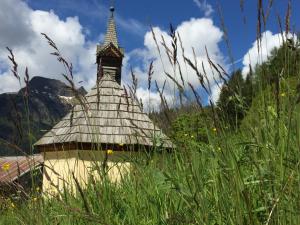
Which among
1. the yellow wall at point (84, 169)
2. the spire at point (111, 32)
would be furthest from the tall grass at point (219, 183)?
the spire at point (111, 32)

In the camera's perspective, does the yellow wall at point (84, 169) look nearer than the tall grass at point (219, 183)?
No

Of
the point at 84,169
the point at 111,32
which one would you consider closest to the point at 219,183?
the point at 84,169

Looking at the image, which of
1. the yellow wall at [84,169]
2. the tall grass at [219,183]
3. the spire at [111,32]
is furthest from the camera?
the spire at [111,32]

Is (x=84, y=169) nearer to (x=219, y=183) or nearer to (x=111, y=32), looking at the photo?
(x=219, y=183)

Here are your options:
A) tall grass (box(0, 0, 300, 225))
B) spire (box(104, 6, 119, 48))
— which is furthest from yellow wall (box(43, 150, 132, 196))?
spire (box(104, 6, 119, 48))

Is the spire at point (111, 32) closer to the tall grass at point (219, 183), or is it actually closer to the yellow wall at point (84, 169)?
the yellow wall at point (84, 169)

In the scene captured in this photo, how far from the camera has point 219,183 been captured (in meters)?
1.70

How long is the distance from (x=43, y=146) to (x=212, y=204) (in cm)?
1405

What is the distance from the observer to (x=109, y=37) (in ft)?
86.0

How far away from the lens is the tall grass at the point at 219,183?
1441 millimetres

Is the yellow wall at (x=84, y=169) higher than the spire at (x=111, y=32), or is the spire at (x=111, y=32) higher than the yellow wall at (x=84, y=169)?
the spire at (x=111, y=32)

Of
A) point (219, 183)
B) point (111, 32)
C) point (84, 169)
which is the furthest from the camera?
point (111, 32)

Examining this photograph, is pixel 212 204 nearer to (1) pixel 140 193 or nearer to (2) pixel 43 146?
(1) pixel 140 193

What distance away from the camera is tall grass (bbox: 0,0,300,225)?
56.7 inches
